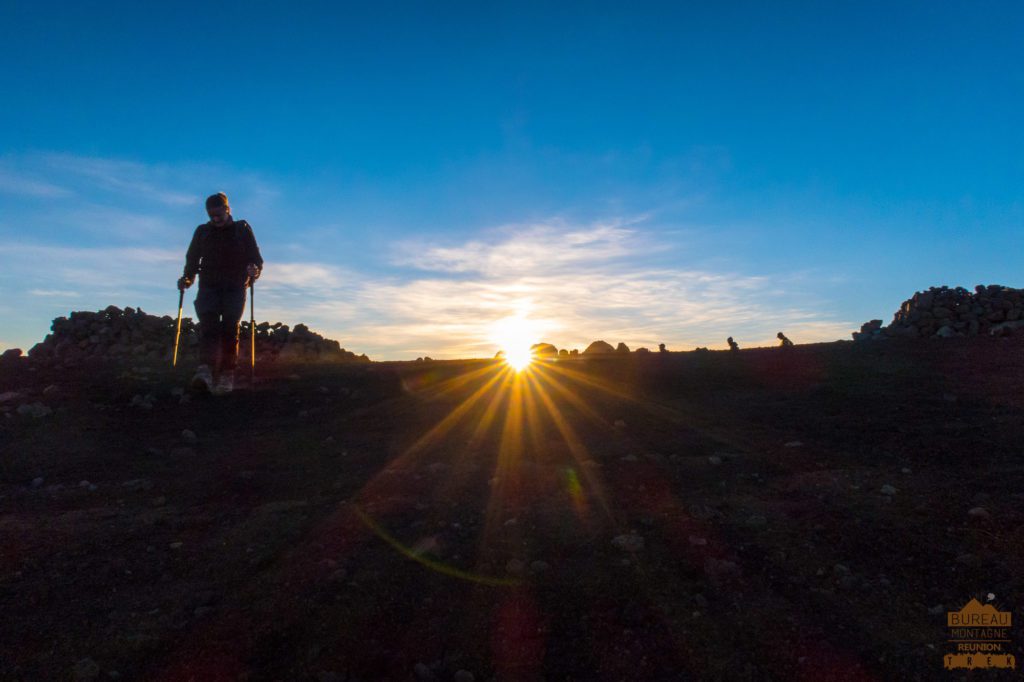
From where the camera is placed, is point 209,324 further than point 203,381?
Yes

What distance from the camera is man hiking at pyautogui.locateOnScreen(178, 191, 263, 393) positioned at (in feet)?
29.9

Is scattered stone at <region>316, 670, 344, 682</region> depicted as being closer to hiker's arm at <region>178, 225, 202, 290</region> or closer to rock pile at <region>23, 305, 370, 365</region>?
hiker's arm at <region>178, 225, 202, 290</region>

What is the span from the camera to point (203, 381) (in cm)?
873

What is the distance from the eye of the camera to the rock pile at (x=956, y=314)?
14.4 m

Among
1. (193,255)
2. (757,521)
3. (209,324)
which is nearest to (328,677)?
(757,521)

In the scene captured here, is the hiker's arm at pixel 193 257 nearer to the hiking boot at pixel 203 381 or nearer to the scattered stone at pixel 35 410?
the hiking boot at pixel 203 381

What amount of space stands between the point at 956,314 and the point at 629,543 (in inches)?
575

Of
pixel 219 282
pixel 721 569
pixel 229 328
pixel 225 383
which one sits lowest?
pixel 721 569

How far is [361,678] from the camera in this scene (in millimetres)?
2875

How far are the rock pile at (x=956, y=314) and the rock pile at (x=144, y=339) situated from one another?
1209 cm

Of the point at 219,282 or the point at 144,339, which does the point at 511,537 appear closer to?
the point at 219,282

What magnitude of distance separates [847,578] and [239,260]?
27.1ft

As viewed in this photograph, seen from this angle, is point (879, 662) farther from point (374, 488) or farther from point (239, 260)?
point (239, 260)

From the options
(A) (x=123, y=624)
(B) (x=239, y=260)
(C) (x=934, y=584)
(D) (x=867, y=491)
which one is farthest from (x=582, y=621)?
(B) (x=239, y=260)
